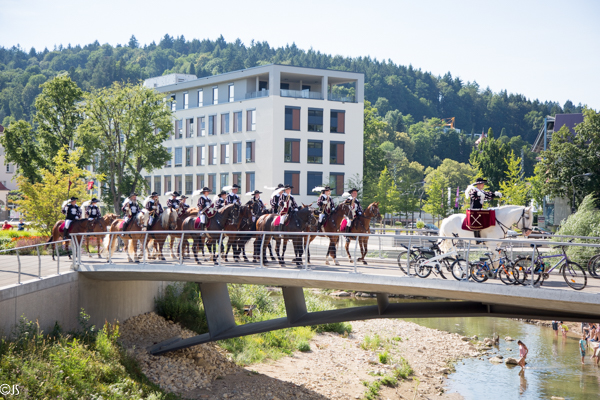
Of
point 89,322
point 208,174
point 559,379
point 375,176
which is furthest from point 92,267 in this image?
point 375,176

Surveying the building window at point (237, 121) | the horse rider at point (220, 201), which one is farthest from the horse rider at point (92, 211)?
the building window at point (237, 121)

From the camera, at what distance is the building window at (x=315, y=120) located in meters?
59.1

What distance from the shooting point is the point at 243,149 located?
6047 cm

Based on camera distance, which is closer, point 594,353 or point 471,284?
point 471,284

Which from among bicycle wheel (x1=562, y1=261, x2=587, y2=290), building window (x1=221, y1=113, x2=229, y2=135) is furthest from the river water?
building window (x1=221, y1=113, x2=229, y2=135)

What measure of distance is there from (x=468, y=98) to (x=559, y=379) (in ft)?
556

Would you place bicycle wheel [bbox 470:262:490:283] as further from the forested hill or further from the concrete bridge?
the forested hill

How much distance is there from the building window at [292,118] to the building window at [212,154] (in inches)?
387

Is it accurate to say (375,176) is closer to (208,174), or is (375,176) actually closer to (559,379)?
(208,174)

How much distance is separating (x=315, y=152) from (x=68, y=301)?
41.7 metres

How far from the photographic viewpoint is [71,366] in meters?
16.4

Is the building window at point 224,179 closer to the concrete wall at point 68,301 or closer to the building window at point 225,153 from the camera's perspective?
the building window at point 225,153

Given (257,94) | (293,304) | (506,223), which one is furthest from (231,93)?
(506,223)

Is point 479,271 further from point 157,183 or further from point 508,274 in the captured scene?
point 157,183
